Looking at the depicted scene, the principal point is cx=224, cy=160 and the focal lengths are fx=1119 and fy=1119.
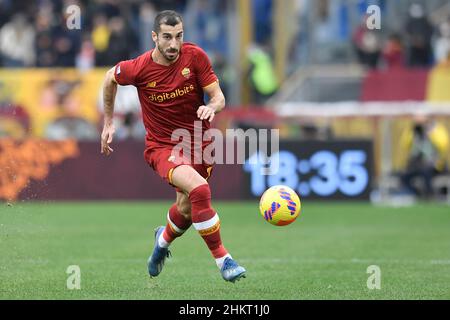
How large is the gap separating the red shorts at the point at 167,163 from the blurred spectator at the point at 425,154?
12.1 meters

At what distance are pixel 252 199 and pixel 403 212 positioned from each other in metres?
3.21

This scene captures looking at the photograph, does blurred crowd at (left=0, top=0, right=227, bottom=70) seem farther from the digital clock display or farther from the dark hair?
the dark hair

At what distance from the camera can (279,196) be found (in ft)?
32.4

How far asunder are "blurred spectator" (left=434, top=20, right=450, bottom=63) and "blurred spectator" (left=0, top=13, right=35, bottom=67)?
8.92m

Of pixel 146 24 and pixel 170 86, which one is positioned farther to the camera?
pixel 146 24

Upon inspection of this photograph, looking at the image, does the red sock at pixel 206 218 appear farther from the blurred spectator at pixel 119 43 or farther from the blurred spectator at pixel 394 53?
the blurred spectator at pixel 394 53

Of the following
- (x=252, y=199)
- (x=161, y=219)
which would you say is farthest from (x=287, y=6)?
(x=161, y=219)

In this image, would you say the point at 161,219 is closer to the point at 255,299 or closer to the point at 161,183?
the point at 161,183

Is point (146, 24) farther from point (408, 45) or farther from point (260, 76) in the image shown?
point (408, 45)

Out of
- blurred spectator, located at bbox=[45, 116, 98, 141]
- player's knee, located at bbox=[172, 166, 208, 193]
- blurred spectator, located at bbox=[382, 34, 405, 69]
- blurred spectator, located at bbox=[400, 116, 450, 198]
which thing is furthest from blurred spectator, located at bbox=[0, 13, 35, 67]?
player's knee, located at bbox=[172, 166, 208, 193]

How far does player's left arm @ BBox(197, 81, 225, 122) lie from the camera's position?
9023mm

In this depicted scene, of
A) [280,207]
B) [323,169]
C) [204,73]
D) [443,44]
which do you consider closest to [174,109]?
[204,73]

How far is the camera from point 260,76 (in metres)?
24.2

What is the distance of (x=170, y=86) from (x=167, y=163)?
2.21 ft
